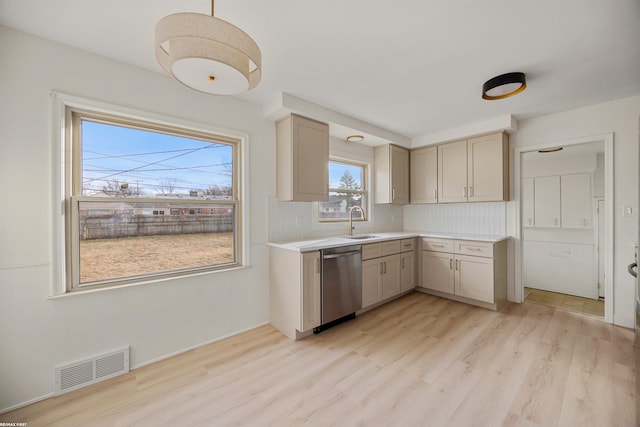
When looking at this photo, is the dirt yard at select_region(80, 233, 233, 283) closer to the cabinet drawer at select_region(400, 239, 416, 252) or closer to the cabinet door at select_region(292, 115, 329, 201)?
the cabinet door at select_region(292, 115, 329, 201)

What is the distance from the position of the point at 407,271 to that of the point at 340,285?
1.41 metres

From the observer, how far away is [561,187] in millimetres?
4430

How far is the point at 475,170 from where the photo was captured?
363 centimetres

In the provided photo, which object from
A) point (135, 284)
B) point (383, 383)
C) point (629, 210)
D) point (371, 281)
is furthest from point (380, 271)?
point (629, 210)

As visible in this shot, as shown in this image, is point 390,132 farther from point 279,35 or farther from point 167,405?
point 167,405

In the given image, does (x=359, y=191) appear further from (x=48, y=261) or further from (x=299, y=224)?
(x=48, y=261)

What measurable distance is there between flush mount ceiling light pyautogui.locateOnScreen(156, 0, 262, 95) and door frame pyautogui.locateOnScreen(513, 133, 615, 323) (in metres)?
3.74

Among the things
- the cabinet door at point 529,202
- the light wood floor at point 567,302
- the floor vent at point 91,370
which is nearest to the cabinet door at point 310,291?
the floor vent at point 91,370

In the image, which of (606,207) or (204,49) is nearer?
(204,49)

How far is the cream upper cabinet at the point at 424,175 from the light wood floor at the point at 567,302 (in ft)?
6.68

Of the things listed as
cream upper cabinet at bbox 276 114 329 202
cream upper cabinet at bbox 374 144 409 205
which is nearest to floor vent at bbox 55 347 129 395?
cream upper cabinet at bbox 276 114 329 202

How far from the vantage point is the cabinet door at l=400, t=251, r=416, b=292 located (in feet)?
12.0

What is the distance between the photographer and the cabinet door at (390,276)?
3.38m

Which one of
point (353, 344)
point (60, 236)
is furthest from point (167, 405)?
point (353, 344)
